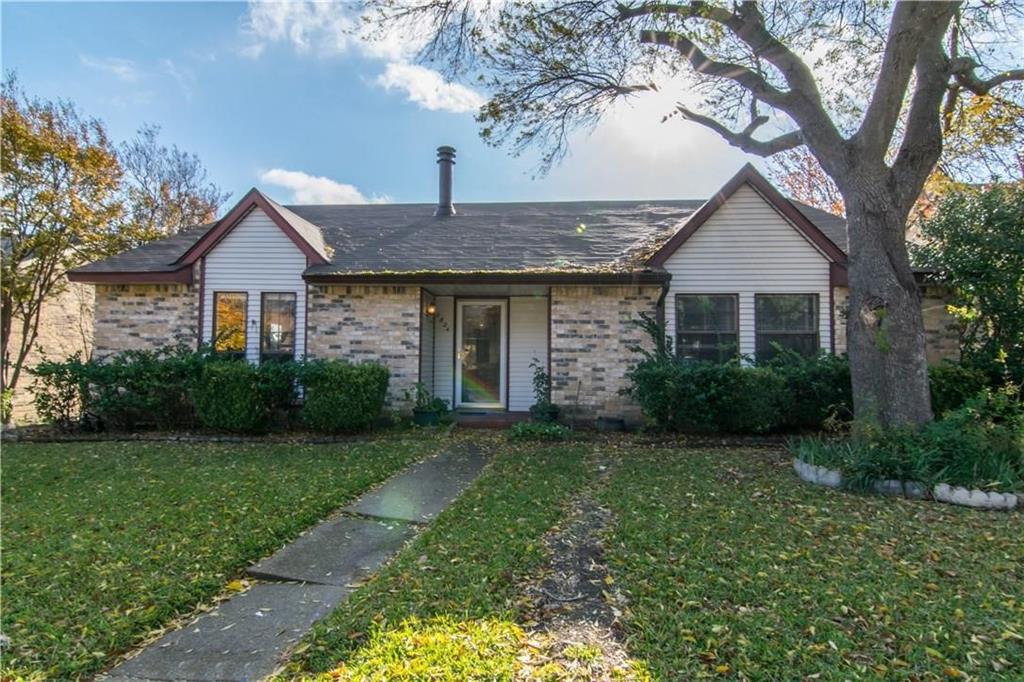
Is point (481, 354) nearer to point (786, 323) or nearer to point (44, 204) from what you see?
point (786, 323)

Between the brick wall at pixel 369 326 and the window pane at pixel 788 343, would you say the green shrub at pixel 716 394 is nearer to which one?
the window pane at pixel 788 343

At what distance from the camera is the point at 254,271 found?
1005 cm

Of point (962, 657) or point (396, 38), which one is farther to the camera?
point (396, 38)

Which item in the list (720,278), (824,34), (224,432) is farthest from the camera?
(720,278)

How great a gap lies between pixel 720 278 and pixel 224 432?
946cm

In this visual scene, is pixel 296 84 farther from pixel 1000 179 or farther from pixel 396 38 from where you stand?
pixel 1000 179

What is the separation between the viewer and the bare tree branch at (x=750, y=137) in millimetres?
7926

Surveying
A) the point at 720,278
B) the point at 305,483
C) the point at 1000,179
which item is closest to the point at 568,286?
the point at 720,278

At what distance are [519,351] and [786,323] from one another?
17.0 feet

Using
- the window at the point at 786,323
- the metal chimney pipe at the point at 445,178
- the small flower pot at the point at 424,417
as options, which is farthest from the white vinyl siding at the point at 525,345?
the window at the point at 786,323

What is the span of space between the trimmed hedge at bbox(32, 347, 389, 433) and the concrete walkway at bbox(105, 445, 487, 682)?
3.27m

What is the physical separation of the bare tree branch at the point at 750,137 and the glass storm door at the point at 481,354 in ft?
16.4

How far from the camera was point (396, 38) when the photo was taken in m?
8.49

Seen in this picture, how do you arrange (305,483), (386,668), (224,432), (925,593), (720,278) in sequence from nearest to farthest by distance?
(386,668) → (925,593) → (305,483) → (224,432) → (720,278)
